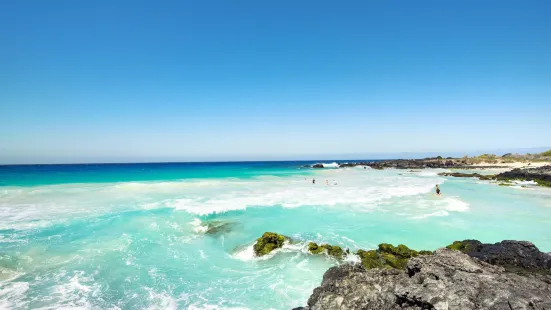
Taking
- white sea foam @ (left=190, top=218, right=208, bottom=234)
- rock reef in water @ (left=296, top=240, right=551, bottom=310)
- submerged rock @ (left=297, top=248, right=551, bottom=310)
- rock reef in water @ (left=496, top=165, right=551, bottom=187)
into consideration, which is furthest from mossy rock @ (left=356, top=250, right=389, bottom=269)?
rock reef in water @ (left=496, top=165, right=551, bottom=187)

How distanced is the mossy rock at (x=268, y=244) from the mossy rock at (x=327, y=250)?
1529 mm

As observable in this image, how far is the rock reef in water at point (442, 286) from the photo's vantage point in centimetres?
552

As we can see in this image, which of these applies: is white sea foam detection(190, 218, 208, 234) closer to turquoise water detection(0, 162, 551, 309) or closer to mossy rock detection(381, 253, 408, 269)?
turquoise water detection(0, 162, 551, 309)

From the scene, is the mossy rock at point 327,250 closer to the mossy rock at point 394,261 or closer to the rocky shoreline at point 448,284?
the mossy rock at point 394,261

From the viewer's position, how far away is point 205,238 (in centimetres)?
1570

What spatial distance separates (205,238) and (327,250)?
22.8ft

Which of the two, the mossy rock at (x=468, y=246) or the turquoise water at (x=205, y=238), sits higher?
the mossy rock at (x=468, y=246)

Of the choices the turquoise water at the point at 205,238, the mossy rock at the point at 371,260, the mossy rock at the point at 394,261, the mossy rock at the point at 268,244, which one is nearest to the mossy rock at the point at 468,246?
the mossy rock at the point at 394,261

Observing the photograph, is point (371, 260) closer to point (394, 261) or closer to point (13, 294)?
point (394, 261)

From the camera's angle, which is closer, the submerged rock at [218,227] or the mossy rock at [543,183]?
the submerged rock at [218,227]

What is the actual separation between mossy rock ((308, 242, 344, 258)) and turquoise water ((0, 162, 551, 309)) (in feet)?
1.24

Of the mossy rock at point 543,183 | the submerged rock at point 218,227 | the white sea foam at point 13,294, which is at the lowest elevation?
the mossy rock at point 543,183

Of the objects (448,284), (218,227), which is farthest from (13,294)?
(448,284)

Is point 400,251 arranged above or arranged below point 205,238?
above
